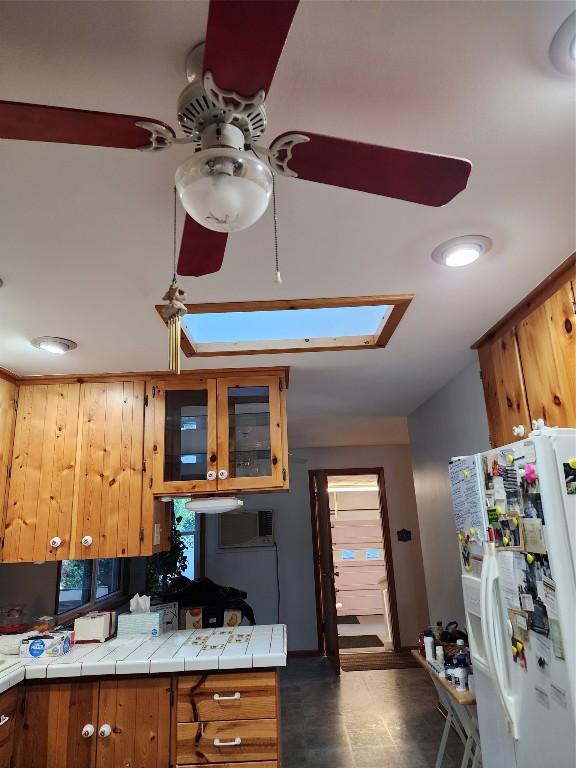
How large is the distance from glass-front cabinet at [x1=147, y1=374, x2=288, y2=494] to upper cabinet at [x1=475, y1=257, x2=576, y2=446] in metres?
1.18

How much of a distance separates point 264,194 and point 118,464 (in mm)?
2435

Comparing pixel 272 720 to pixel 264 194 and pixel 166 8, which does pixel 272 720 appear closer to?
pixel 264 194

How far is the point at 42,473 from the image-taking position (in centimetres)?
295

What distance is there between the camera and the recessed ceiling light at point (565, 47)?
3.14ft

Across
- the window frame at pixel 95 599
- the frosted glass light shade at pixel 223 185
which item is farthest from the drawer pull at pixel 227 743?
the frosted glass light shade at pixel 223 185

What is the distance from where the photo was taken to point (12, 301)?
203 cm

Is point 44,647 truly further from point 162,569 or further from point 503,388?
point 503,388

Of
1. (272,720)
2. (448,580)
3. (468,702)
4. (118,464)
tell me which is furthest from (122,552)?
(448,580)

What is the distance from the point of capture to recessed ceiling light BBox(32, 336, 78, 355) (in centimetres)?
243

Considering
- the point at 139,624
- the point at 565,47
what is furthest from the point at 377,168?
the point at 139,624

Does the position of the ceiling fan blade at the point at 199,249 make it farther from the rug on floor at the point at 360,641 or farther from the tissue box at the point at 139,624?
the rug on floor at the point at 360,641

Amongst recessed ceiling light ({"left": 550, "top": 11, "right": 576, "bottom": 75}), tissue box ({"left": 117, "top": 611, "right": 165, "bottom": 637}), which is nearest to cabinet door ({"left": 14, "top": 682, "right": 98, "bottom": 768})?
tissue box ({"left": 117, "top": 611, "right": 165, "bottom": 637})

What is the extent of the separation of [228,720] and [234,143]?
7.95 feet

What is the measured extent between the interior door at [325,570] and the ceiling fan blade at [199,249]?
4746 millimetres
